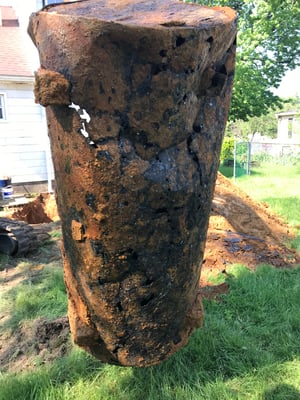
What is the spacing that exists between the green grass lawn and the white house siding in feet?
25.4

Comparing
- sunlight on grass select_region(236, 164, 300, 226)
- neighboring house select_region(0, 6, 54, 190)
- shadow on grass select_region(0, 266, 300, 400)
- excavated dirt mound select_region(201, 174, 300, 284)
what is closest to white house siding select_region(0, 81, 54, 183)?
neighboring house select_region(0, 6, 54, 190)

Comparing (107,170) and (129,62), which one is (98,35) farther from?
(107,170)

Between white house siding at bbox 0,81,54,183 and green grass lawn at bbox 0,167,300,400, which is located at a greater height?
white house siding at bbox 0,81,54,183

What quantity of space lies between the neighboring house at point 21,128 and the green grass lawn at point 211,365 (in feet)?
25.4

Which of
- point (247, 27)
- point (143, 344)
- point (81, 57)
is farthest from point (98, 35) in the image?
point (247, 27)

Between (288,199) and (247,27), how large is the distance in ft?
35.8

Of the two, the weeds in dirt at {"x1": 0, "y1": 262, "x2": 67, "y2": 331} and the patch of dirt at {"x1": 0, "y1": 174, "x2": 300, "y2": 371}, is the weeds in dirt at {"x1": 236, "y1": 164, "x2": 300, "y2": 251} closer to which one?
the patch of dirt at {"x1": 0, "y1": 174, "x2": 300, "y2": 371}

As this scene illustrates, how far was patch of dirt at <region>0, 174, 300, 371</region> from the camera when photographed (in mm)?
3346

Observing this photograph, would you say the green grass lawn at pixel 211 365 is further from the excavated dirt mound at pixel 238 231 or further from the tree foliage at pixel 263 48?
the tree foliage at pixel 263 48

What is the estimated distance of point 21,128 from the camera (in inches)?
452

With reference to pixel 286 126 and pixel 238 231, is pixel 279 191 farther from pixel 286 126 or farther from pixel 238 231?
pixel 286 126

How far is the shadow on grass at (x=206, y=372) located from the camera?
2.69m

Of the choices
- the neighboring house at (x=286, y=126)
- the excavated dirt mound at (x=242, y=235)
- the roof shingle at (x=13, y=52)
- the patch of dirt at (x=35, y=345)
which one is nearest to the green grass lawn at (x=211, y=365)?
the patch of dirt at (x=35, y=345)

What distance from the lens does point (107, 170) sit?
140 cm
